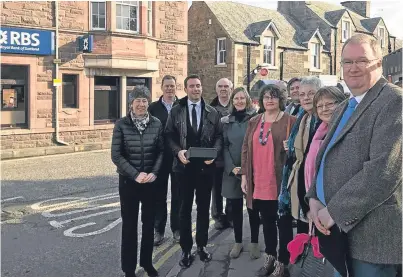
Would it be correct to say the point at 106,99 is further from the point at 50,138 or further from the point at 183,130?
the point at 183,130

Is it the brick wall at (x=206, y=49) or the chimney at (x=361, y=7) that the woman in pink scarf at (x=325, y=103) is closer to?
the brick wall at (x=206, y=49)

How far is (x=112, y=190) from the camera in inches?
341

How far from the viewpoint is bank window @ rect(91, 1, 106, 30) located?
1570cm

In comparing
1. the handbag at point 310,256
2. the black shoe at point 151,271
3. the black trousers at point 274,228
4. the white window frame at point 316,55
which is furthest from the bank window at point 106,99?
the white window frame at point 316,55

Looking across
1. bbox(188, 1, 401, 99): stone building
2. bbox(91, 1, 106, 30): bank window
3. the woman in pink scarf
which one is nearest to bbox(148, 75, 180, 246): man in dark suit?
the woman in pink scarf

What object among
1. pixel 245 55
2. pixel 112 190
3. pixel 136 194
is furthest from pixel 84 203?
pixel 245 55

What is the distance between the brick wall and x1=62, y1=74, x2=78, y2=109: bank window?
10643mm

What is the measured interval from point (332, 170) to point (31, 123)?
13747 mm

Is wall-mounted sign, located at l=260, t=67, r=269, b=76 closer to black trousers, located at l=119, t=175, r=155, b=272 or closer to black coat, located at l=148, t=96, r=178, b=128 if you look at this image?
black coat, located at l=148, t=96, r=178, b=128

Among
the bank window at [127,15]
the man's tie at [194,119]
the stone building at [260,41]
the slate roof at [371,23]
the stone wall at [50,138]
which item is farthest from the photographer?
the slate roof at [371,23]

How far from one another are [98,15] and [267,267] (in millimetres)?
13779

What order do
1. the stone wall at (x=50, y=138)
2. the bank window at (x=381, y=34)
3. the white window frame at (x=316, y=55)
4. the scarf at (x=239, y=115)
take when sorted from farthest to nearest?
the bank window at (x=381, y=34)
the white window frame at (x=316, y=55)
the stone wall at (x=50, y=138)
the scarf at (x=239, y=115)

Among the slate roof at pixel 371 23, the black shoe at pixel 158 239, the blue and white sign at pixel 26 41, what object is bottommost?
the black shoe at pixel 158 239

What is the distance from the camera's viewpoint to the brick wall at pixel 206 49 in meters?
24.3
